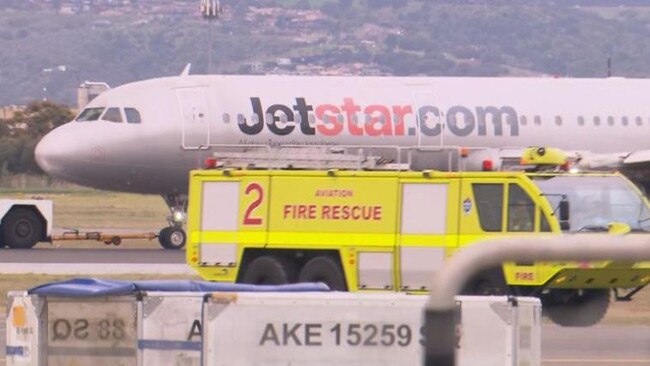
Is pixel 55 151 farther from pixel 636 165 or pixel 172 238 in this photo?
pixel 636 165

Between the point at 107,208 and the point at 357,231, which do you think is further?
the point at 107,208

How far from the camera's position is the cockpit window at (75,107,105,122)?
36188mm

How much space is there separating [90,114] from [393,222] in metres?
17.5

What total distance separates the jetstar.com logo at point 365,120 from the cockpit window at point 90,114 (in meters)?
2.85

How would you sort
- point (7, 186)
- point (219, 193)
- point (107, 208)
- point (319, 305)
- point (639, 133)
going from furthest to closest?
point (7, 186)
point (107, 208)
point (639, 133)
point (219, 193)
point (319, 305)

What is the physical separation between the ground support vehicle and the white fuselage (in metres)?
1.12

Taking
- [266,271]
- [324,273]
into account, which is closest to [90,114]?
[266,271]

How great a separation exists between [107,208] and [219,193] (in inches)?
1621

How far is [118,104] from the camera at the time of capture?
35.9 meters

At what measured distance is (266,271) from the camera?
20.5 meters

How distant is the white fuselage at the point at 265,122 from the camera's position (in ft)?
116

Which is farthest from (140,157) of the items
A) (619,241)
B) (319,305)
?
(619,241)

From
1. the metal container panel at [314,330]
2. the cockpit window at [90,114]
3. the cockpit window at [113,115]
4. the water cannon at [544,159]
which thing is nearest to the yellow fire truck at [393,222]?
the water cannon at [544,159]

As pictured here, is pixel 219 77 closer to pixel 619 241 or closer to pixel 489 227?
pixel 489 227
